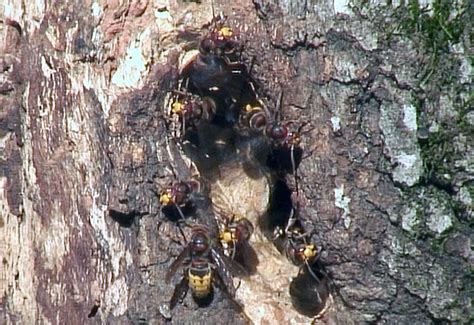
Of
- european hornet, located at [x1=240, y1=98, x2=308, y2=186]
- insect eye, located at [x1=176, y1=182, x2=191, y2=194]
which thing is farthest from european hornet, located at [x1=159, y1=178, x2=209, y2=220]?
european hornet, located at [x1=240, y1=98, x2=308, y2=186]

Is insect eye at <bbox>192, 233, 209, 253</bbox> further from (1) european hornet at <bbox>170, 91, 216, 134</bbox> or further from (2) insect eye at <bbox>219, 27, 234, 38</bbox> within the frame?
(2) insect eye at <bbox>219, 27, 234, 38</bbox>

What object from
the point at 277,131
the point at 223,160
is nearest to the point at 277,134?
the point at 277,131

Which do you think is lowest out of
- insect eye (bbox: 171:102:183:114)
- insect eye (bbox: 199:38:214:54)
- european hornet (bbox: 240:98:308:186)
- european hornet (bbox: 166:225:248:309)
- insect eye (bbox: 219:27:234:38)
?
european hornet (bbox: 166:225:248:309)

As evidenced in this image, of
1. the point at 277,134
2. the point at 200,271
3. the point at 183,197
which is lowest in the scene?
the point at 200,271

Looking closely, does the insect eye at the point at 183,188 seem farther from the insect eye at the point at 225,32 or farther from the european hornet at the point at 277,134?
the insect eye at the point at 225,32

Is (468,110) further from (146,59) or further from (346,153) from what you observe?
(146,59)

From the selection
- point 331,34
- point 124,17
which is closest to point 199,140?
point 124,17

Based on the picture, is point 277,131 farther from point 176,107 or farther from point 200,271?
point 200,271
